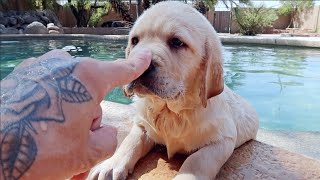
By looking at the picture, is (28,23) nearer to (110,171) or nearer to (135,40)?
(135,40)

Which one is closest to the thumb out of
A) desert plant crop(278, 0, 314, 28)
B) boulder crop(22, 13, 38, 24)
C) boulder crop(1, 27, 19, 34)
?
boulder crop(1, 27, 19, 34)

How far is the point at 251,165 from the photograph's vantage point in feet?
7.84

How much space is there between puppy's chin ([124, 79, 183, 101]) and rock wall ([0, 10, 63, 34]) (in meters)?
18.3

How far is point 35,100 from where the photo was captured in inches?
41.4

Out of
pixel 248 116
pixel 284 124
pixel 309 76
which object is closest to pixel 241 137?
→ pixel 248 116

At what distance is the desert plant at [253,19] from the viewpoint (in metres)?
23.8

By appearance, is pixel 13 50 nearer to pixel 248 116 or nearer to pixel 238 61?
pixel 238 61

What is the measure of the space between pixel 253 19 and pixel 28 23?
15.5m

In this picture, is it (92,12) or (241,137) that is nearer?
(241,137)

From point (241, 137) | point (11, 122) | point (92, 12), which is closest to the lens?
point (11, 122)

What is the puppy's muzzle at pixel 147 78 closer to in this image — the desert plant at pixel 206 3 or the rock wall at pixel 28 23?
the rock wall at pixel 28 23

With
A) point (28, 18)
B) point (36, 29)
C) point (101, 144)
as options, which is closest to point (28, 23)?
point (28, 18)

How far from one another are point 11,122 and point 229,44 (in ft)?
53.7

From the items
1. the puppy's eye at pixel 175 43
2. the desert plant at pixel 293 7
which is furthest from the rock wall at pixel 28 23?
the desert plant at pixel 293 7
